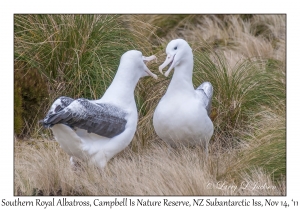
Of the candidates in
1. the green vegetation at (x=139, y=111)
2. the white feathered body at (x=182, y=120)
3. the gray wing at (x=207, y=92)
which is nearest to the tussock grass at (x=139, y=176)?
the green vegetation at (x=139, y=111)

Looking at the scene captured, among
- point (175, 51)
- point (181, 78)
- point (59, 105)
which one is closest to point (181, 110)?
point (181, 78)

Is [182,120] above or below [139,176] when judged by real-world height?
above

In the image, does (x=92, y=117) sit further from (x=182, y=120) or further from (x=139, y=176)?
(x=182, y=120)

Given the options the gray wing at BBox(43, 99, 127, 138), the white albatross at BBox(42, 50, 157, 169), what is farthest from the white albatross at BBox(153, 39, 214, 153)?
the gray wing at BBox(43, 99, 127, 138)

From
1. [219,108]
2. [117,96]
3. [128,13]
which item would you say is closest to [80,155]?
[117,96]

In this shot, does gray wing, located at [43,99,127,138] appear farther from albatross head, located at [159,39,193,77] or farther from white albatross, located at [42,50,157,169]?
albatross head, located at [159,39,193,77]

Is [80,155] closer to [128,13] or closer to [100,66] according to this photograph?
[100,66]

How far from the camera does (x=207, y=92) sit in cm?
750

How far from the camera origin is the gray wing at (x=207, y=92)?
727 centimetres

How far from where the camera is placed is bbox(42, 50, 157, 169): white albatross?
6.10 metres

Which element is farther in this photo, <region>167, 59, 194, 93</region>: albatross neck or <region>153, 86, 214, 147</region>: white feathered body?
<region>167, 59, 194, 93</region>: albatross neck

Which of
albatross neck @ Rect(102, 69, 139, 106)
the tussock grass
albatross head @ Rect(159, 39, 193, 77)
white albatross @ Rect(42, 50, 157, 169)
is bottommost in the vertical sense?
the tussock grass

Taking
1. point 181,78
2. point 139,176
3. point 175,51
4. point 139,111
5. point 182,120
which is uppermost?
point 175,51

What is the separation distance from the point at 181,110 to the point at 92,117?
0.93m
